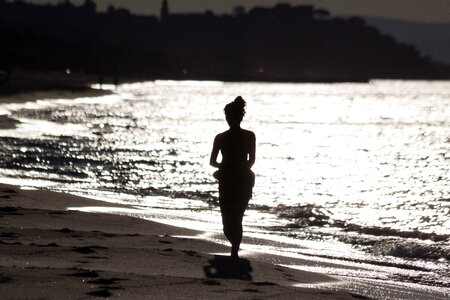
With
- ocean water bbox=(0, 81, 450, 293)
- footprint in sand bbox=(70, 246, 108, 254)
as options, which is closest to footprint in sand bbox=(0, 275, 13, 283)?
footprint in sand bbox=(70, 246, 108, 254)

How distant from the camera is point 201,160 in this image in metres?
29.0

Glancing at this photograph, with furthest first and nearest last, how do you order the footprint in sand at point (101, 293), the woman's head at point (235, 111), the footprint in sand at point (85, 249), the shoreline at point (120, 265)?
the woman's head at point (235, 111) < the footprint in sand at point (85, 249) < the shoreline at point (120, 265) < the footprint in sand at point (101, 293)

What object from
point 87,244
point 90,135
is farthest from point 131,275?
point 90,135

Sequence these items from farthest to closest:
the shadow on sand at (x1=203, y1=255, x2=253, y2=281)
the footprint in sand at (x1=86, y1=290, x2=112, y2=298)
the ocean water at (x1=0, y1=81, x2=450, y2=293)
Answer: the ocean water at (x1=0, y1=81, x2=450, y2=293)
the shadow on sand at (x1=203, y1=255, x2=253, y2=281)
the footprint in sand at (x1=86, y1=290, x2=112, y2=298)

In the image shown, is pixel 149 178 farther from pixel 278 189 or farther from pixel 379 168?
pixel 379 168

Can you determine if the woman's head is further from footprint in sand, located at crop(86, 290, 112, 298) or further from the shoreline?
footprint in sand, located at crop(86, 290, 112, 298)

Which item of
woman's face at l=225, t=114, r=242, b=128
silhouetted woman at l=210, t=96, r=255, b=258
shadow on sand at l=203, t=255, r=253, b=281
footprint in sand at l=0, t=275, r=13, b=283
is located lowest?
shadow on sand at l=203, t=255, r=253, b=281

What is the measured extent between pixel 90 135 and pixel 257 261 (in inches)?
1090

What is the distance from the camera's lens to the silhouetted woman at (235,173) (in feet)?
32.5

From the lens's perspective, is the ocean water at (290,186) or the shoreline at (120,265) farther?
the ocean water at (290,186)

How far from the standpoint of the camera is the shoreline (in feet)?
25.0

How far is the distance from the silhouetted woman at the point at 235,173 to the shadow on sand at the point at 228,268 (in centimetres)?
16

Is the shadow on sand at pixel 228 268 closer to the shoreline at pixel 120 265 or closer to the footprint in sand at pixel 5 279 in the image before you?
the shoreline at pixel 120 265

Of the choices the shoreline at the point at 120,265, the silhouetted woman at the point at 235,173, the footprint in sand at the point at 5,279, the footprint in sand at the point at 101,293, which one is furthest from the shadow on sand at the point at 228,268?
the footprint in sand at the point at 5,279
